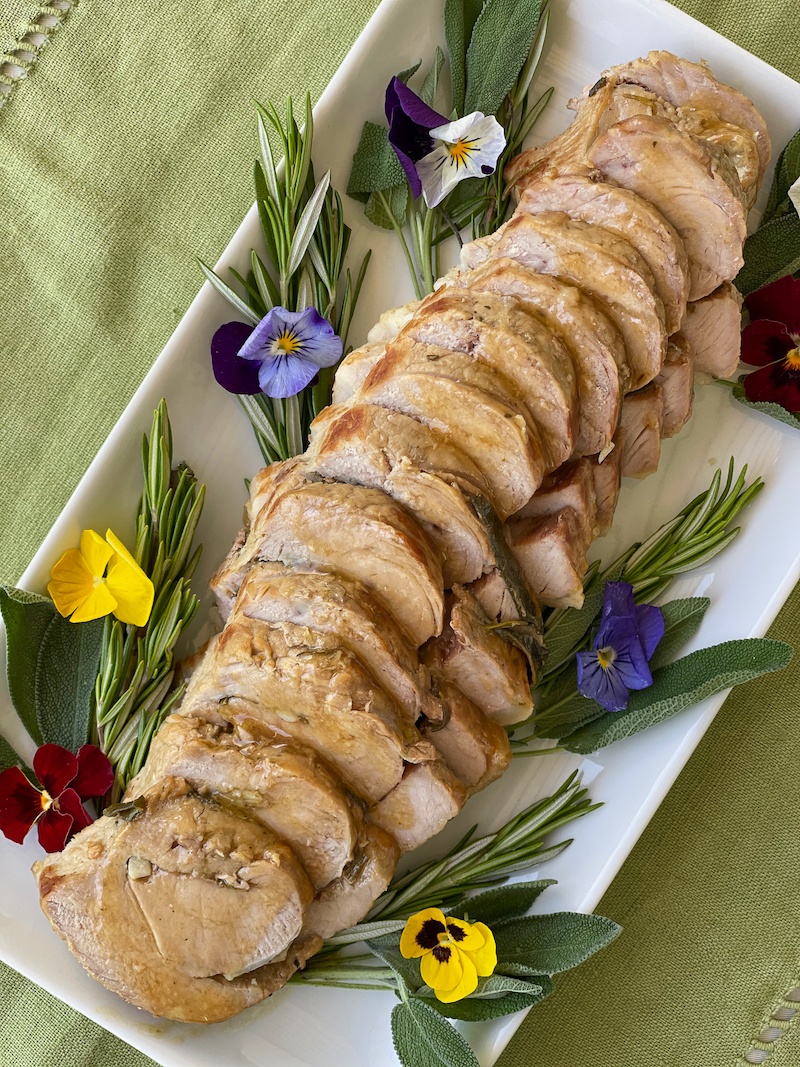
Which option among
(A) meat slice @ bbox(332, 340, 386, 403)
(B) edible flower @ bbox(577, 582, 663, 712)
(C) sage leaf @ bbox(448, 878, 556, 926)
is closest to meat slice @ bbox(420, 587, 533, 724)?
(B) edible flower @ bbox(577, 582, 663, 712)

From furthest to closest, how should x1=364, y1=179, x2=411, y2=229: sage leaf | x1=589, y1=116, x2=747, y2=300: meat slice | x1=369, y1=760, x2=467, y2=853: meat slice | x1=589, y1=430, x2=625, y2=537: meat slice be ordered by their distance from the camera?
x1=364, y1=179, x2=411, y2=229: sage leaf → x1=589, y1=430, x2=625, y2=537: meat slice → x1=589, y1=116, x2=747, y2=300: meat slice → x1=369, y1=760, x2=467, y2=853: meat slice

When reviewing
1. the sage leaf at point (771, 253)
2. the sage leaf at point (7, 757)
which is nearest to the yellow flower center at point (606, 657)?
the sage leaf at point (771, 253)

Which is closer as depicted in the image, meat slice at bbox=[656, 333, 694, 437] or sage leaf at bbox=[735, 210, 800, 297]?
meat slice at bbox=[656, 333, 694, 437]

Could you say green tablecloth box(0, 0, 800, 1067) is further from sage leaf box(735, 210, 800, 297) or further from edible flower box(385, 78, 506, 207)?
sage leaf box(735, 210, 800, 297)

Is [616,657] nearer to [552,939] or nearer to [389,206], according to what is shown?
[552,939]

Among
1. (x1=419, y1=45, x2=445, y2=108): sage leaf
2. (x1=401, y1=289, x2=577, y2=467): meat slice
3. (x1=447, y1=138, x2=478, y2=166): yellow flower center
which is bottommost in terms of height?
(x1=401, y1=289, x2=577, y2=467): meat slice

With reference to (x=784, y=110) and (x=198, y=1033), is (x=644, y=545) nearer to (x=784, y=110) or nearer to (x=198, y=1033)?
(x=784, y=110)
